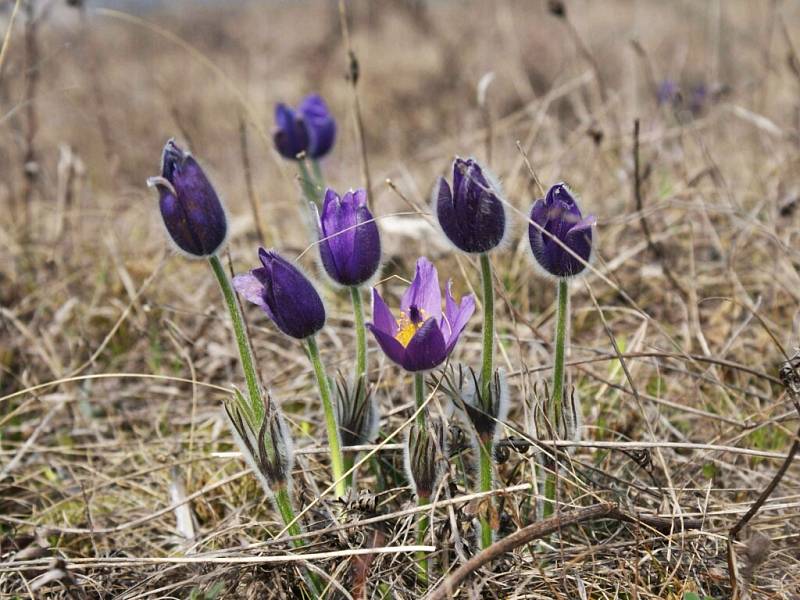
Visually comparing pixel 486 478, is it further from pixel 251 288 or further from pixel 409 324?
pixel 251 288

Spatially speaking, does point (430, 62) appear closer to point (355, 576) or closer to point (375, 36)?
point (375, 36)

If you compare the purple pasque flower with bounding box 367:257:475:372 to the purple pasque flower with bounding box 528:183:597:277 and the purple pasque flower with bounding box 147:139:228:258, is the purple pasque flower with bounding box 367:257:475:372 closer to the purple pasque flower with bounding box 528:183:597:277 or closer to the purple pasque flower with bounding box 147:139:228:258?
the purple pasque flower with bounding box 528:183:597:277

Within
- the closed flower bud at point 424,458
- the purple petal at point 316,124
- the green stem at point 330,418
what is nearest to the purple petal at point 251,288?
the green stem at point 330,418

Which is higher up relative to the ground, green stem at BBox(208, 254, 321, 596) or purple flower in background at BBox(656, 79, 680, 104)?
purple flower in background at BBox(656, 79, 680, 104)

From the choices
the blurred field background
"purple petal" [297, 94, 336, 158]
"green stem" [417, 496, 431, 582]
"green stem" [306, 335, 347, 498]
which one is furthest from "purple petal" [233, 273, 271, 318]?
"purple petal" [297, 94, 336, 158]

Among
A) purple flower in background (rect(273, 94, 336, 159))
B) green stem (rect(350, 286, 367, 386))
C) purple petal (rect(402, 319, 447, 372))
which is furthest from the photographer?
purple flower in background (rect(273, 94, 336, 159))

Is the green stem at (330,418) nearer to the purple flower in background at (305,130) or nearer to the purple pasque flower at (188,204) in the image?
the purple pasque flower at (188,204)
